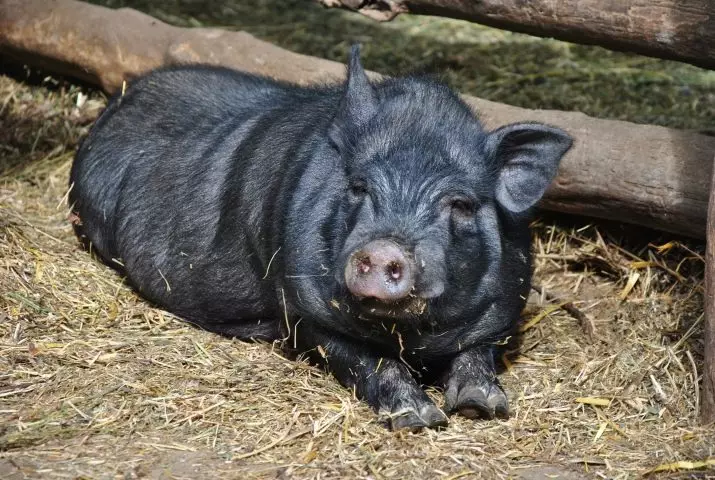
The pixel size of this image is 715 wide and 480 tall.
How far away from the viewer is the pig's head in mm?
5047

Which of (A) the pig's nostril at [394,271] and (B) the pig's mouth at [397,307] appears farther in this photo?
(B) the pig's mouth at [397,307]

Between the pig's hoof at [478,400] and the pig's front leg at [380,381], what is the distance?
0.56 feet

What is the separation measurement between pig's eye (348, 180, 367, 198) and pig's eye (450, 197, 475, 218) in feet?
1.41

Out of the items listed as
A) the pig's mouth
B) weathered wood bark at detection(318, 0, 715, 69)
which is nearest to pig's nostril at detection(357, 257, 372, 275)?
the pig's mouth

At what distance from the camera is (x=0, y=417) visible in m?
5.25

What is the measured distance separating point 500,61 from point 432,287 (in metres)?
5.13

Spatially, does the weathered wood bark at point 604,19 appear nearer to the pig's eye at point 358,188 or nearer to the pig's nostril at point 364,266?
the pig's eye at point 358,188

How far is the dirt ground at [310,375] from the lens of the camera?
5.04 meters

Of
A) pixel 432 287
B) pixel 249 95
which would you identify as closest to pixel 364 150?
pixel 432 287

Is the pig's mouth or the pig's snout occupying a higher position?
the pig's snout

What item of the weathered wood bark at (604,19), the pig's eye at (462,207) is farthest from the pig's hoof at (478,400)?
the weathered wood bark at (604,19)

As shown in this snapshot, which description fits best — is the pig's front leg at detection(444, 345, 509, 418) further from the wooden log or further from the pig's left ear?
the wooden log

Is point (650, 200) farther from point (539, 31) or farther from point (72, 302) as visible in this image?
point (72, 302)

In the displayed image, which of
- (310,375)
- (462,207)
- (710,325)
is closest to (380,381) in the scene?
(310,375)
